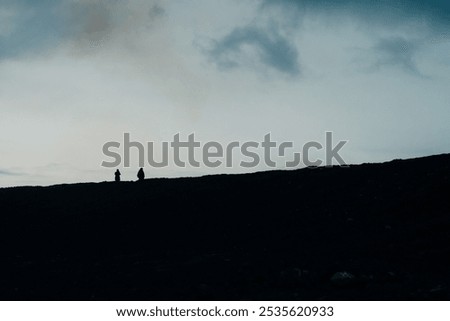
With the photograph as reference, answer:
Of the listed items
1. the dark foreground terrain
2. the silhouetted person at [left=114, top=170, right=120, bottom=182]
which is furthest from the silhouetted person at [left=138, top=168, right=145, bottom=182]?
the dark foreground terrain

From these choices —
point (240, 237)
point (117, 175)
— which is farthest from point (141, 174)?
point (240, 237)

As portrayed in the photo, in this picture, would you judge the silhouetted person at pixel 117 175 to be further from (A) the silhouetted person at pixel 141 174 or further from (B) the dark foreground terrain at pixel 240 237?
(B) the dark foreground terrain at pixel 240 237

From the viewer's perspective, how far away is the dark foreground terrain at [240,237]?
14812 millimetres

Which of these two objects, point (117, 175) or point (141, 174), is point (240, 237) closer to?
point (141, 174)

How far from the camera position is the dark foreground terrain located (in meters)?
14.8

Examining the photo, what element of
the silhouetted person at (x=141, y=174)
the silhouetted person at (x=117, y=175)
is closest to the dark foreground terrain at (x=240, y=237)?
the silhouetted person at (x=141, y=174)

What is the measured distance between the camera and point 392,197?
25422mm

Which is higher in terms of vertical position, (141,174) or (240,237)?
(141,174)

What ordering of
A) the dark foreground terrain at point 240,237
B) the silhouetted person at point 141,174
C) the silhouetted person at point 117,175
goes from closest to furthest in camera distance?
the dark foreground terrain at point 240,237
the silhouetted person at point 141,174
the silhouetted person at point 117,175

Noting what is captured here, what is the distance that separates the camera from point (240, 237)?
21.6 meters

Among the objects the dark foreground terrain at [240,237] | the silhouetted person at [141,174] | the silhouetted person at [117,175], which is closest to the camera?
the dark foreground terrain at [240,237]
